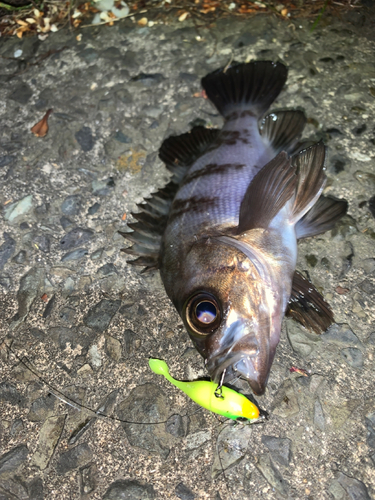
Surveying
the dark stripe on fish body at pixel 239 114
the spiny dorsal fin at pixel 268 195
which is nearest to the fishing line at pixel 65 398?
the spiny dorsal fin at pixel 268 195

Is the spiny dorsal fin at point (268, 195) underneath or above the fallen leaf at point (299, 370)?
above

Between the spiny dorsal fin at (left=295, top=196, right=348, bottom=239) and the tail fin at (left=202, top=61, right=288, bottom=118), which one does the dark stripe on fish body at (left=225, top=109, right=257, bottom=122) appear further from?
the spiny dorsal fin at (left=295, top=196, right=348, bottom=239)

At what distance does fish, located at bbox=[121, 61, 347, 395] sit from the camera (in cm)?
206

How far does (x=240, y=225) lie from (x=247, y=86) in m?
1.54

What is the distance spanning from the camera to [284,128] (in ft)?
10.2

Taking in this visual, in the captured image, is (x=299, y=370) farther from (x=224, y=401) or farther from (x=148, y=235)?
(x=148, y=235)

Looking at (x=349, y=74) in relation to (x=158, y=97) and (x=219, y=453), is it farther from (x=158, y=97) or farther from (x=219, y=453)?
(x=219, y=453)

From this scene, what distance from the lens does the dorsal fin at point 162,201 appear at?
8.94 feet

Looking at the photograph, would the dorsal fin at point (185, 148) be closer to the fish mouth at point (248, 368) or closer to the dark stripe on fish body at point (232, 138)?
the dark stripe on fish body at point (232, 138)

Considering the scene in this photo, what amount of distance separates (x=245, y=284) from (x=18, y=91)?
3.15 meters

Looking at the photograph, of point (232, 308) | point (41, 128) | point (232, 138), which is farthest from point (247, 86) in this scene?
point (232, 308)

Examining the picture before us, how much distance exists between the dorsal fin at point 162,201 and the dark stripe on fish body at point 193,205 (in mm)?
174

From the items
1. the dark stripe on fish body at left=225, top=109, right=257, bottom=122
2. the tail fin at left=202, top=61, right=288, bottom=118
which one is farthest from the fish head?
the tail fin at left=202, top=61, right=288, bottom=118

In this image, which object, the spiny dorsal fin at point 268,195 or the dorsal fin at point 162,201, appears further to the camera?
the dorsal fin at point 162,201
